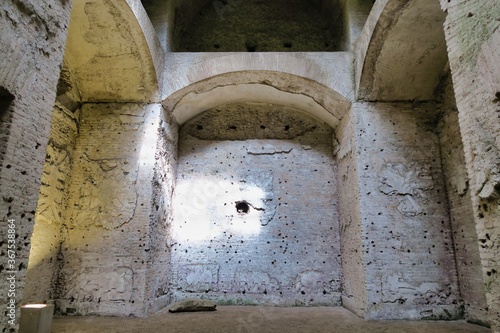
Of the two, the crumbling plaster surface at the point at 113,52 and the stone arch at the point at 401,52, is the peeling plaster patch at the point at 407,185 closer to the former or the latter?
the stone arch at the point at 401,52

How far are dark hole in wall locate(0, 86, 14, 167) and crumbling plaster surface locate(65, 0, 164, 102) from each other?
7.69 ft

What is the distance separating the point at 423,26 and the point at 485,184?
2.84m

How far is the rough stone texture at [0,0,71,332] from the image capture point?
2410mm

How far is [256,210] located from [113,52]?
3538 millimetres

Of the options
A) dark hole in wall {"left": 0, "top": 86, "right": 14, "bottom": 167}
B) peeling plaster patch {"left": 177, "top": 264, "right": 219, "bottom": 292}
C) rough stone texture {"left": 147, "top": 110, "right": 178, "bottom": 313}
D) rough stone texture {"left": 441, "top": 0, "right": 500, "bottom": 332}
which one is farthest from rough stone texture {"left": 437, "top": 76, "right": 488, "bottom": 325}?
dark hole in wall {"left": 0, "top": 86, "right": 14, "bottom": 167}

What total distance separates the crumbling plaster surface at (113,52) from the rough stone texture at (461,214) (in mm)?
4459

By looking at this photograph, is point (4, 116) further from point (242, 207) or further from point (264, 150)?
point (264, 150)

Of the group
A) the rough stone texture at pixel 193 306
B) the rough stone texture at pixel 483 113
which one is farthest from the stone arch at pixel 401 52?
the rough stone texture at pixel 193 306

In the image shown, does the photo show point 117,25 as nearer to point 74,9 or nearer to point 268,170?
point 74,9

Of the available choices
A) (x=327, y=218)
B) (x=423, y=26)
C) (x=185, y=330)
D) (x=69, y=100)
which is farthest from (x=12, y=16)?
(x=327, y=218)

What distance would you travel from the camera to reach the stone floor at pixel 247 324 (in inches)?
160

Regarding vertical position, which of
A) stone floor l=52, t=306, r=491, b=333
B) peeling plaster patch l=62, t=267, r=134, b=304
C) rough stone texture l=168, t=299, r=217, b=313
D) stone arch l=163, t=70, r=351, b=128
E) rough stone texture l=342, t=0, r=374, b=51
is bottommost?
stone floor l=52, t=306, r=491, b=333

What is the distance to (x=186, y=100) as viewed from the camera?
235 inches

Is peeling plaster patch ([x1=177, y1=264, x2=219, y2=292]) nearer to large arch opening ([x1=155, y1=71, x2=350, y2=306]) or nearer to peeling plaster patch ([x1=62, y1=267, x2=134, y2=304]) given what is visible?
large arch opening ([x1=155, y1=71, x2=350, y2=306])
